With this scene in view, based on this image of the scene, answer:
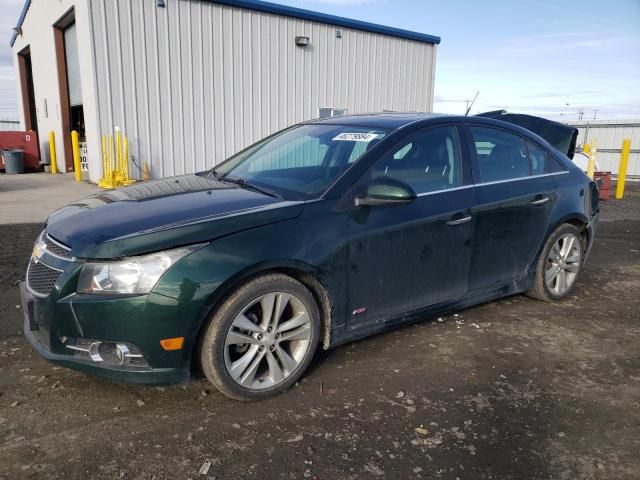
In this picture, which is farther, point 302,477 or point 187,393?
point 187,393

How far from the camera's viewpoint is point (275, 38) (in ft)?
41.7

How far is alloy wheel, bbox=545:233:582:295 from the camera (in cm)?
448

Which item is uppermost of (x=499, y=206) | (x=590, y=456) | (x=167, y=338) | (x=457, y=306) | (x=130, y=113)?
(x=130, y=113)

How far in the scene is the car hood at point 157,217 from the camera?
2.53 meters

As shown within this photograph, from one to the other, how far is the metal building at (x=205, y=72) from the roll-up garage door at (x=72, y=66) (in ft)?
0.11

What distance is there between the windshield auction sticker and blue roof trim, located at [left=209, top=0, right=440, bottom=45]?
9.55 m

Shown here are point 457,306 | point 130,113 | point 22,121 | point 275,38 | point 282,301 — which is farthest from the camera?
point 22,121

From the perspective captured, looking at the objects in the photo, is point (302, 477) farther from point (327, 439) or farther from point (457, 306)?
point (457, 306)

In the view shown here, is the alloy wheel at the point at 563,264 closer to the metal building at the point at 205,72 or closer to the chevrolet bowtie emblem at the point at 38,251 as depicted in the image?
the chevrolet bowtie emblem at the point at 38,251

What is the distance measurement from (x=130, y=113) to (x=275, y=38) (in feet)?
13.5

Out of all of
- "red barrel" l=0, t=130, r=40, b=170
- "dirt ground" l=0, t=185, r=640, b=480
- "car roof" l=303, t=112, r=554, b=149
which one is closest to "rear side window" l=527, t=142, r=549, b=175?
"car roof" l=303, t=112, r=554, b=149

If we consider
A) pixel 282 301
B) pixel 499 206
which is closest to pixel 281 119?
pixel 499 206

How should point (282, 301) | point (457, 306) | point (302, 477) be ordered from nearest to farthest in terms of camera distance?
point (302, 477) < point (282, 301) < point (457, 306)

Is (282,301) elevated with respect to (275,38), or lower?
lower
